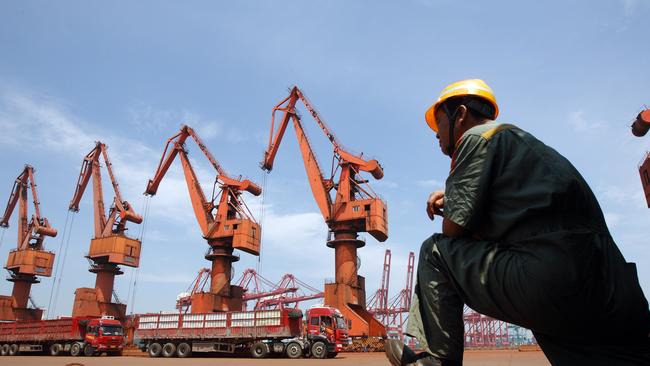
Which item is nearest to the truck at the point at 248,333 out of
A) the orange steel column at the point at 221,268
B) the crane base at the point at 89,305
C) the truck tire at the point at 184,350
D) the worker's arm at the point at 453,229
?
the truck tire at the point at 184,350

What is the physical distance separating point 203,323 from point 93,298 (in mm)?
20639

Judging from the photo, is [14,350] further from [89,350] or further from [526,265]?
[526,265]

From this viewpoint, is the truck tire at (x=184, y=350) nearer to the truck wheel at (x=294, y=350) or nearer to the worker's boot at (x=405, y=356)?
the truck wheel at (x=294, y=350)

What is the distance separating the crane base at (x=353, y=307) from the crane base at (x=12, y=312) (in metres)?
35.3

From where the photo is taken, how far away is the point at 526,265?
1.17 meters

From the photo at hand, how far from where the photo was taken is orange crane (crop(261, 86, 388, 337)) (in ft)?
86.3

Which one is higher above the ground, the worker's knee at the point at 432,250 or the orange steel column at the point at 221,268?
the orange steel column at the point at 221,268

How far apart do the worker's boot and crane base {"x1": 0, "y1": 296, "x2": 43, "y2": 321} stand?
172 feet

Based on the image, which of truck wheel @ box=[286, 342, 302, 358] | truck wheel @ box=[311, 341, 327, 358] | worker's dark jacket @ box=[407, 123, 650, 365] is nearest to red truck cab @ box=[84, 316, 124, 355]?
truck wheel @ box=[286, 342, 302, 358]

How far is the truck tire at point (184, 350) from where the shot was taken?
21719 millimetres

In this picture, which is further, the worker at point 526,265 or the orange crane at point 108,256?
the orange crane at point 108,256

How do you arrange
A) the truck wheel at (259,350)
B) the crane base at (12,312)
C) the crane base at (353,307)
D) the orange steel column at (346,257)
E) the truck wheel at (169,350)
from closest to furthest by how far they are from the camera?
the truck wheel at (259,350), the truck wheel at (169,350), the crane base at (353,307), the orange steel column at (346,257), the crane base at (12,312)

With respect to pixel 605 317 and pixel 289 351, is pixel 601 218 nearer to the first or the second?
pixel 605 317

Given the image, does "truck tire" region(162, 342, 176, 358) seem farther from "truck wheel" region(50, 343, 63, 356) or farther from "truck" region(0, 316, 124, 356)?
"truck wheel" region(50, 343, 63, 356)
